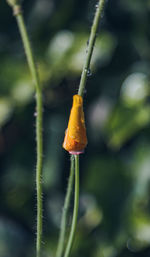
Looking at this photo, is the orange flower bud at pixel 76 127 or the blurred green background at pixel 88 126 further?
the blurred green background at pixel 88 126

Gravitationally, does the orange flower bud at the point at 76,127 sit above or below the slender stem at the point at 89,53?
below

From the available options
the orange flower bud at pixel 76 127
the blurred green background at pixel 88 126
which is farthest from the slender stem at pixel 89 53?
the blurred green background at pixel 88 126

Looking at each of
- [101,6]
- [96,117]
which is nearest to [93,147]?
[96,117]

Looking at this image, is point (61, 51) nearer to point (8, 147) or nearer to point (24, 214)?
point (8, 147)

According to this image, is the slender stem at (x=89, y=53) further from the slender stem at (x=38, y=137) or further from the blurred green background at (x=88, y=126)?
the blurred green background at (x=88, y=126)

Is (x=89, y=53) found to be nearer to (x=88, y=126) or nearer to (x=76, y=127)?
(x=76, y=127)

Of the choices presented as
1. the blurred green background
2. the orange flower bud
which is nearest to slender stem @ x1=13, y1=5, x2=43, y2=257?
the orange flower bud
